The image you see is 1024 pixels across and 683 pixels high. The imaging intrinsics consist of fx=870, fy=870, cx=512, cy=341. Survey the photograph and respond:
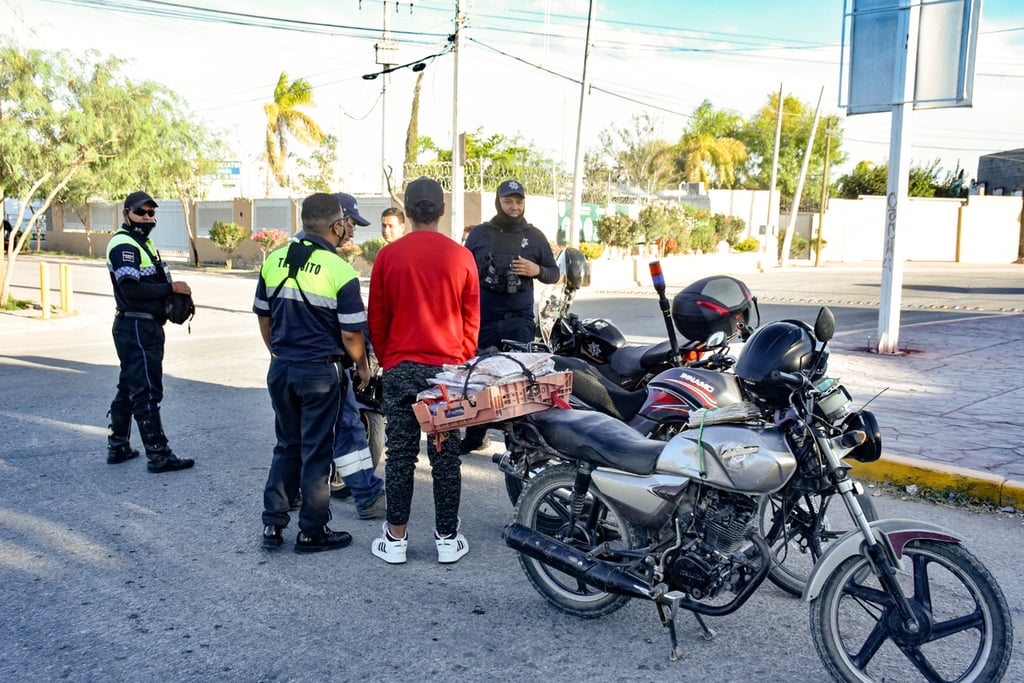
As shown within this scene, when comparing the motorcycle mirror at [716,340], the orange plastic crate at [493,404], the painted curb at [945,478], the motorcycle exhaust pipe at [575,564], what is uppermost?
the motorcycle mirror at [716,340]

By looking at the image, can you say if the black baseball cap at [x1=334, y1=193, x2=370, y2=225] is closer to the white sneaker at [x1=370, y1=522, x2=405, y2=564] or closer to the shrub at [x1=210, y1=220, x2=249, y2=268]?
the white sneaker at [x1=370, y1=522, x2=405, y2=564]

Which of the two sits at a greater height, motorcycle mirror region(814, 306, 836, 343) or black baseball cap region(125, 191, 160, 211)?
black baseball cap region(125, 191, 160, 211)

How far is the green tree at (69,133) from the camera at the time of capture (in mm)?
15703

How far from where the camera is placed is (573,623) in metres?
3.95

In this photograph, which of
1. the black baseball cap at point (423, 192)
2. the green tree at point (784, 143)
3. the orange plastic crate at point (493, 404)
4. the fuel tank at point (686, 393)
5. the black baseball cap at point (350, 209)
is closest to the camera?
the orange plastic crate at point (493, 404)

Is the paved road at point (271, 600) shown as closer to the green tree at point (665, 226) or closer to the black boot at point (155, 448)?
the black boot at point (155, 448)

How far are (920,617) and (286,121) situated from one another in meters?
39.6

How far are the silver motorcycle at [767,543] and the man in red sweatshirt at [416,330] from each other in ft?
2.65

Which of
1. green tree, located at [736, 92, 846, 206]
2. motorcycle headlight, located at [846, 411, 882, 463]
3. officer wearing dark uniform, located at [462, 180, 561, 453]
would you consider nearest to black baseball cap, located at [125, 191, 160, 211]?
officer wearing dark uniform, located at [462, 180, 561, 453]

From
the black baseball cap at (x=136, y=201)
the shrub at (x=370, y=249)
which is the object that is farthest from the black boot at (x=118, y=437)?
the shrub at (x=370, y=249)

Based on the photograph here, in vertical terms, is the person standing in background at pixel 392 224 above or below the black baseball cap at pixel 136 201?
below

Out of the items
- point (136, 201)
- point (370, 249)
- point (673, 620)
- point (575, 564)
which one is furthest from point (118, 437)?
point (370, 249)

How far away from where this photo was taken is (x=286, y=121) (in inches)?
1550

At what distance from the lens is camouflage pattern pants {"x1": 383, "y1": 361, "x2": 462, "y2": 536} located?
4.46 metres
